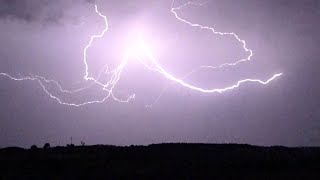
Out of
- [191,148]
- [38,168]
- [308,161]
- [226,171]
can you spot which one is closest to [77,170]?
[38,168]

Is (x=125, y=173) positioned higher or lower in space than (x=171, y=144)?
lower

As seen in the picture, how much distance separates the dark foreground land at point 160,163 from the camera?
3550 centimetres

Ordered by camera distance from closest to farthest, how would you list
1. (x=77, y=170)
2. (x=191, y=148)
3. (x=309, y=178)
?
(x=309, y=178) < (x=77, y=170) < (x=191, y=148)

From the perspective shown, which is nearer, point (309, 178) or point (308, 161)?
point (309, 178)

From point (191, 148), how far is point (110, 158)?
36.1 feet

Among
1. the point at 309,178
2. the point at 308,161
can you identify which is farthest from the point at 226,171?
the point at 308,161

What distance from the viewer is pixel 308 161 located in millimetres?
43438

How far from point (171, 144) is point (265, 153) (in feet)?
33.9

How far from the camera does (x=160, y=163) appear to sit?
40.0 meters

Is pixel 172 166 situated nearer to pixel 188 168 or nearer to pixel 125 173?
pixel 188 168

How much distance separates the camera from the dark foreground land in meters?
35.5

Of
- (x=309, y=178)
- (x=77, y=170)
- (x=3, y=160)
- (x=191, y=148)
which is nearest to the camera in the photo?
(x=309, y=178)

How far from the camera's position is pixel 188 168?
3741cm

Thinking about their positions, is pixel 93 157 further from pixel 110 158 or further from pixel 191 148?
pixel 191 148
